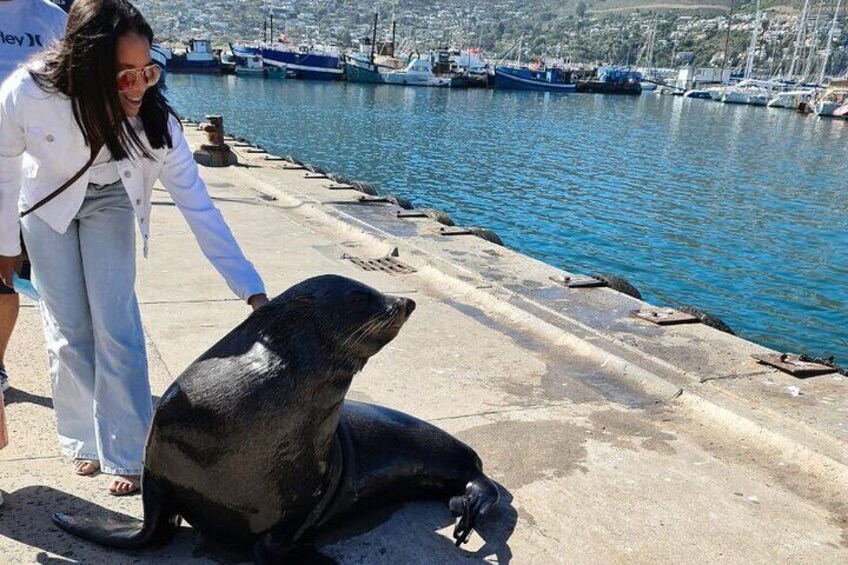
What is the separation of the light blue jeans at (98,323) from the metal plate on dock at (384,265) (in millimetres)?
4860

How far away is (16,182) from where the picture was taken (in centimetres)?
325

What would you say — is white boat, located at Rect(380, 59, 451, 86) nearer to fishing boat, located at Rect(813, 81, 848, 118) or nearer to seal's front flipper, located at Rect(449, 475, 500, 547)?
fishing boat, located at Rect(813, 81, 848, 118)

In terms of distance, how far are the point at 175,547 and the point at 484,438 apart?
6.34 feet

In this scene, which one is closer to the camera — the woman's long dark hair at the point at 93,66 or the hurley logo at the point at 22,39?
the woman's long dark hair at the point at 93,66

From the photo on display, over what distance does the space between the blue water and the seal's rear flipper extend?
11171 mm

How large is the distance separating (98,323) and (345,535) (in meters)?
1.38

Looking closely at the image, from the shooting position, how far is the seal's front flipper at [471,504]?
3.52 metres

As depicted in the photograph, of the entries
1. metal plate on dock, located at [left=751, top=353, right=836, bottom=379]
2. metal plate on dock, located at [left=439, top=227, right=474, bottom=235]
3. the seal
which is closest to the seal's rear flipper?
the seal

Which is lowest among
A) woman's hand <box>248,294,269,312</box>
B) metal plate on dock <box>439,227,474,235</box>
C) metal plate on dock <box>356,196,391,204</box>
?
metal plate on dock <box>356,196,391,204</box>

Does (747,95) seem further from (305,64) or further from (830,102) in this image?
(305,64)

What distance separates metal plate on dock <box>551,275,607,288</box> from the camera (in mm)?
8135

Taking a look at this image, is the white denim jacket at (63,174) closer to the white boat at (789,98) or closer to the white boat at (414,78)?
the white boat at (414,78)

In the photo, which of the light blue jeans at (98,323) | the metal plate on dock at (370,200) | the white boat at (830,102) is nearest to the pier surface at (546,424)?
the light blue jeans at (98,323)

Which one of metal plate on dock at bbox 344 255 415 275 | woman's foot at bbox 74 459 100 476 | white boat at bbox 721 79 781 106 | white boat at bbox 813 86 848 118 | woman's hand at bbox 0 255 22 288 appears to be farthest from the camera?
white boat at bbox 721 79 781 106
